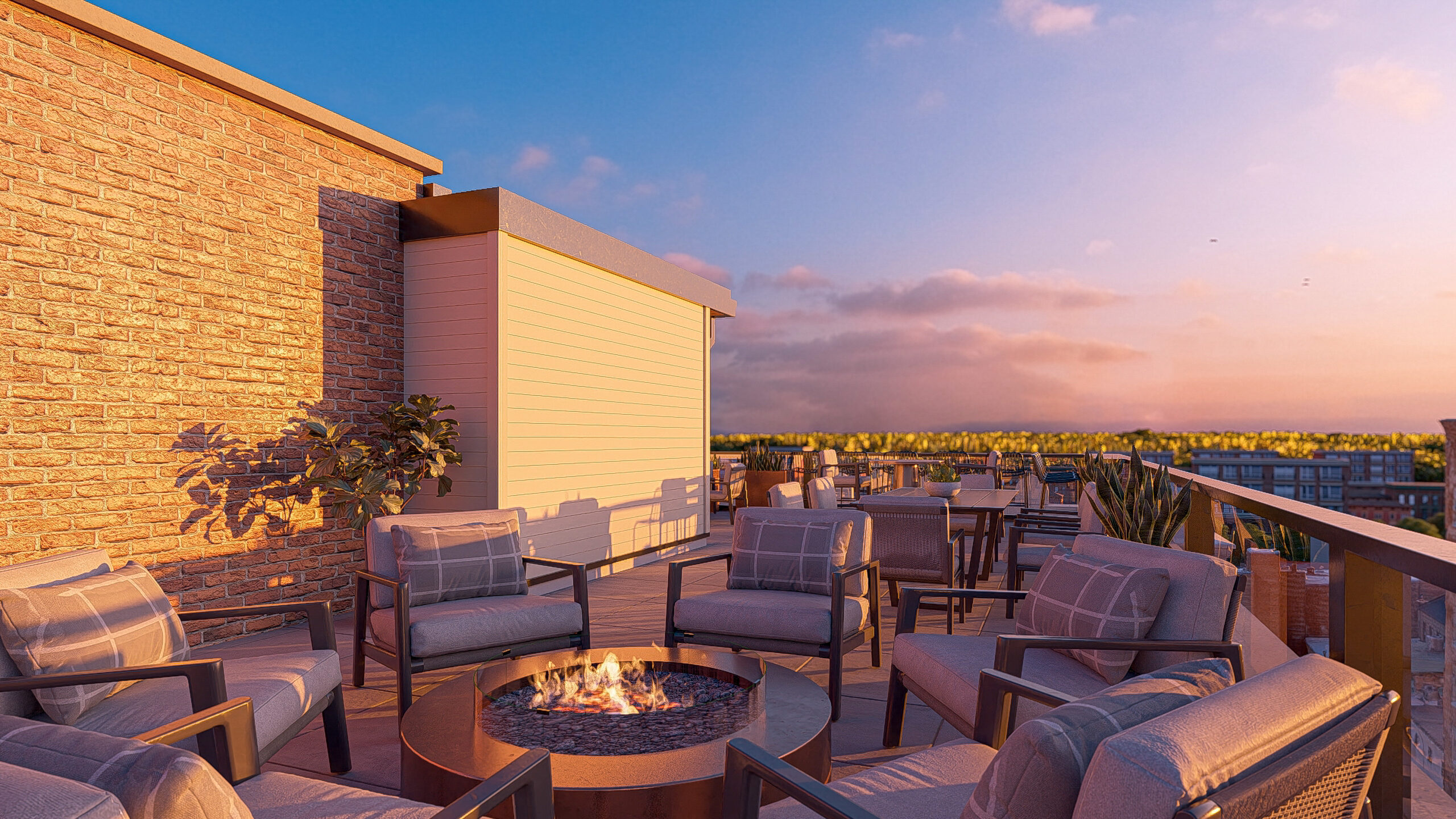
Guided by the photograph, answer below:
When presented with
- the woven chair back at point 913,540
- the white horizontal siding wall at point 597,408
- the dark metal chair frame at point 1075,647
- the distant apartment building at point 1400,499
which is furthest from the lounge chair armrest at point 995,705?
the distant apartment building at point 1400,499

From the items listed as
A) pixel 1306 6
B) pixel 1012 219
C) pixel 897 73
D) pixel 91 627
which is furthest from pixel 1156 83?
pixel 91 627

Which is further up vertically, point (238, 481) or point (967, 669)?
point (238, 481)

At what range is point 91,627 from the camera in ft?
7.37

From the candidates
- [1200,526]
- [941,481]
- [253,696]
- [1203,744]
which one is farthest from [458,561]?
[941,481]

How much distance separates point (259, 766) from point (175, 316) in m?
3.88

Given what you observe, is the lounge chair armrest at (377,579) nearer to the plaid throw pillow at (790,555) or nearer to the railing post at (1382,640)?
the plaid throw pillow at (790,555)

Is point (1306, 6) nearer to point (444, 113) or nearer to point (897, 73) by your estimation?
point (897, 73)

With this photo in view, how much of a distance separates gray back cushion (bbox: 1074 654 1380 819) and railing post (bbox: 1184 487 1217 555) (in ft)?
10.7

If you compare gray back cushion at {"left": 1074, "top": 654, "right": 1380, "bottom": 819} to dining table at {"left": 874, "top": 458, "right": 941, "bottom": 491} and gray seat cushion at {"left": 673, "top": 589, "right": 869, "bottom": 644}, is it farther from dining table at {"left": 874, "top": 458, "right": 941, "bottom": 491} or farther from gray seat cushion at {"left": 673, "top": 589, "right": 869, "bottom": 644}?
dining table at {"left": 874, "top": 458, "right": 941, "bottom": 491}

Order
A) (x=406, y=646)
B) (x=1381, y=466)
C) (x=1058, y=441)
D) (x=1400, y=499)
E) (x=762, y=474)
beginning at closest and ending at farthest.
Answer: (x=406, y=646), (x=762, y=474), (x=1058, y=441), (x=1400, y=499), (x=1381, y=466)

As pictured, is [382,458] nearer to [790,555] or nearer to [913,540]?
[790,555]

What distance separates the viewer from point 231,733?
5.82ft

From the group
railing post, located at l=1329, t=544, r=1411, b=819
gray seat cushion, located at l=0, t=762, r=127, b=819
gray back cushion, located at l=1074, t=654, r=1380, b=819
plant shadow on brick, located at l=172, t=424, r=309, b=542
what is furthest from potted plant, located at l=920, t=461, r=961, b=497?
gray seat cushion, located at l=0, t=762, r=127, b=819

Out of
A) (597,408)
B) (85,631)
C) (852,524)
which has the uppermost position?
(597,408)
